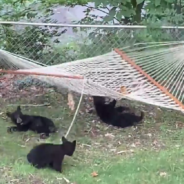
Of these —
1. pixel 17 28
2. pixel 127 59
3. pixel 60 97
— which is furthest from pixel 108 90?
pixel 17 28

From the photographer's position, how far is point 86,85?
4566mm

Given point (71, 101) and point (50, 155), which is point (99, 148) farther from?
point (71, 101)

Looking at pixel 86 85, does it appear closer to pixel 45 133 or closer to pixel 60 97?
pixel 45 133

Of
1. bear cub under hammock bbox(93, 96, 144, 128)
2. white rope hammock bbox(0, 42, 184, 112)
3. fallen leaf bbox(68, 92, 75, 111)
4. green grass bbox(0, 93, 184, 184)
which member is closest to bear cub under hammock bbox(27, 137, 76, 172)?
green grass bbox(0, 93, 184, 184)

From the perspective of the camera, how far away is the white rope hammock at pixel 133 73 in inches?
181

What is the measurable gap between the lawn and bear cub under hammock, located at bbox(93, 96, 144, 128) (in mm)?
82

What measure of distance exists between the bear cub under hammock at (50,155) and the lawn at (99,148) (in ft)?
0.22

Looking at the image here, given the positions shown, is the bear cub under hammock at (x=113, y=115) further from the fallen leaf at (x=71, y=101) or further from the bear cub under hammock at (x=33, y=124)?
the bear cub under hammock at (x=33, y=124)

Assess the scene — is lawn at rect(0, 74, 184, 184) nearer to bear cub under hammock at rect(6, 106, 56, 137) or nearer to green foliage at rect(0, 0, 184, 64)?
bear cub under hammock at rect(6, 106, 56, 137)

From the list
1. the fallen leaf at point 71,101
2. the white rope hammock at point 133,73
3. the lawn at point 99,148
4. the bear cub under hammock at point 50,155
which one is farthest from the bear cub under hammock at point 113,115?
the bear cub under hammock at point 50,155

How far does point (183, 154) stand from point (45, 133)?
1376mm

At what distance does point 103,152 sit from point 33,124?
82 cm

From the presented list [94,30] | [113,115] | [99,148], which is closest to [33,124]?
[99,148]

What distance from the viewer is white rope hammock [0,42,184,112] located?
4594mm
